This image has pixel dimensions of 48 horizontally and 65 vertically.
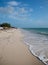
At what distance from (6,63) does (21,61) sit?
847 mm

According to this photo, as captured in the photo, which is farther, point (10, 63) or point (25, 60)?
point (25, 60)

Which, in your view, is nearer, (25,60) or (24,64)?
(24,64)

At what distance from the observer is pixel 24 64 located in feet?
21.2

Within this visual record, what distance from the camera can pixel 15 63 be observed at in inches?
258

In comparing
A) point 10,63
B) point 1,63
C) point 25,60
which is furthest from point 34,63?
point 1,63

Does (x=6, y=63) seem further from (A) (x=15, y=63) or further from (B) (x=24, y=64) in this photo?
(B) (x=24, y=64)

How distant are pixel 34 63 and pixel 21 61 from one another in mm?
751

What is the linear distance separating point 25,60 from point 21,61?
290 mm

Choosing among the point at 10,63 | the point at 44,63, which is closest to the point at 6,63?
the point at 10,63

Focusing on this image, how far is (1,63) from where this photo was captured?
6.53 meters

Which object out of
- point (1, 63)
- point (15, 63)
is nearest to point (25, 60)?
point (15, 63)

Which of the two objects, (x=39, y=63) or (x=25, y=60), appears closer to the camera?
(x=39, y=63)

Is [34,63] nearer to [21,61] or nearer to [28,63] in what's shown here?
[28,63]

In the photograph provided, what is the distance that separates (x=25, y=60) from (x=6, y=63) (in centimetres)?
113
